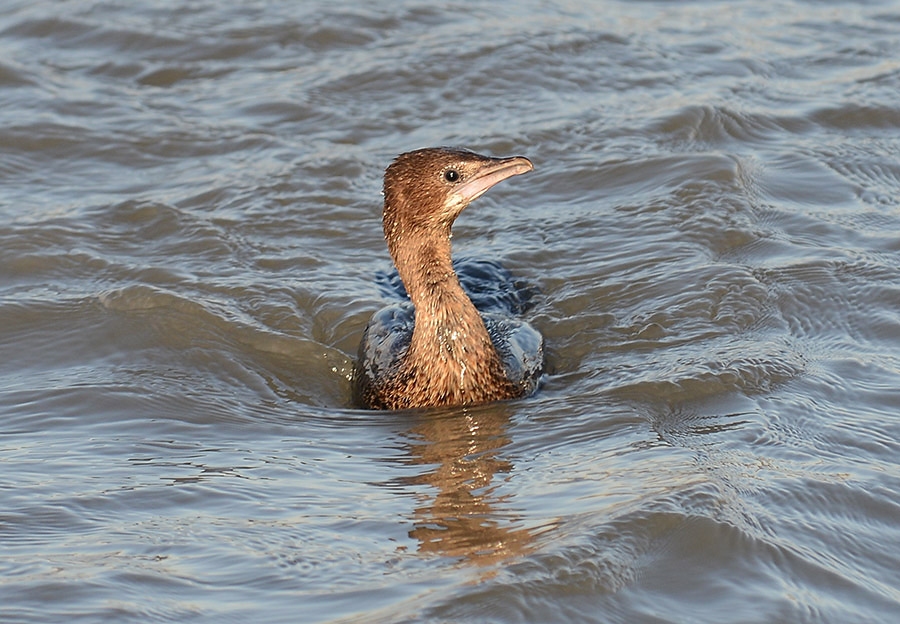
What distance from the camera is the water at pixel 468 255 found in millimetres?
4629

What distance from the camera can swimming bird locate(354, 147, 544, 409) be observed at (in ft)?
20.9

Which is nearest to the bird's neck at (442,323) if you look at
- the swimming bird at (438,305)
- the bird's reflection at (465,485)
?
the swimming bird at (438,305)

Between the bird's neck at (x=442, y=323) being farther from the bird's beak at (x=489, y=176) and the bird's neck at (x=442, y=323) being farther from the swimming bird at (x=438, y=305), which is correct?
the bird's beak at (x=489, y=176)

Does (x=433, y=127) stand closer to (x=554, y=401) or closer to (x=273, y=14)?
(x=273, y=14)

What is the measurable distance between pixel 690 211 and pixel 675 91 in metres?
2.09

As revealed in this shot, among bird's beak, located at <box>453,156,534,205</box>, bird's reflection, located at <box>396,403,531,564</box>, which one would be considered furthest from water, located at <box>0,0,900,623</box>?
bird's beak, located at <box>453,156,534,205</box>

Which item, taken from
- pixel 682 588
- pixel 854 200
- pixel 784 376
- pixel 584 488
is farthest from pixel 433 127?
pixel 682 588

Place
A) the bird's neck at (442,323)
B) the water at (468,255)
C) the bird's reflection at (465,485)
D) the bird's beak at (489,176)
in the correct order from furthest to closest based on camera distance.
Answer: the bird's neck at (442,323) < the bird's beak at (489,176) < the bird's reflection at (465,485) < the water at (468,255)

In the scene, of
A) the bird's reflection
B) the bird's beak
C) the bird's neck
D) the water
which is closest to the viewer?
the water

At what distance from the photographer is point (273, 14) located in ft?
38.2

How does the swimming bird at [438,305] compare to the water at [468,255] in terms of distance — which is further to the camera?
the swimming bird at [438,305]

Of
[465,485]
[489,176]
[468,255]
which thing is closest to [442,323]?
[489,176]

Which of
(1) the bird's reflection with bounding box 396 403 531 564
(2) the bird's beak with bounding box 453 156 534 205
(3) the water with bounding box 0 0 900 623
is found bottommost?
(1) the bird's reflection with bounding box 396 403 531 564

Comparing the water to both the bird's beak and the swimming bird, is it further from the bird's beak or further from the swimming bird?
the bird's beak
